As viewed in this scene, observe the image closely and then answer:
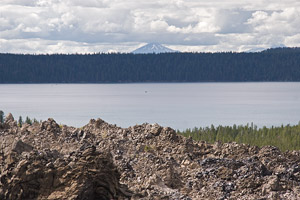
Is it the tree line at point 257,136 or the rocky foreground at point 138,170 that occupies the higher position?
the rocky foreground at point 138,170

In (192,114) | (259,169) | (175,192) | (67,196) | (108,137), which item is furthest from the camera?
(192,114)

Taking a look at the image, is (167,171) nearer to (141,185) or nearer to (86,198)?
(141,185)

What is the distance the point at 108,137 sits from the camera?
80.5 ft

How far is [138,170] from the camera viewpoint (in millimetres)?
18344

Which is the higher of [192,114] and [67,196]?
[67,196]

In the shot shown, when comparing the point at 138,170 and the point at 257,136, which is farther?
the point at 257,136

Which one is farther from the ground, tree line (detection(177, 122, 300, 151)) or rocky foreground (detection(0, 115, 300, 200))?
rocky foreground (detection(0, 115, 300, 200))

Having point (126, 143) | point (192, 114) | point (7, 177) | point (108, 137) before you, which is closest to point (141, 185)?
point (7, 177)

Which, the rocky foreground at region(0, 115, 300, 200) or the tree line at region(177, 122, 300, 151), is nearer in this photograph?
the rocky foreground at region(0, 115, 300, 200)

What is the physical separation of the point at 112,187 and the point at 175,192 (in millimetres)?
1773

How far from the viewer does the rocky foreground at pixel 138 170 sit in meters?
14.6

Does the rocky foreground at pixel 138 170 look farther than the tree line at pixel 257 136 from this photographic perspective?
No

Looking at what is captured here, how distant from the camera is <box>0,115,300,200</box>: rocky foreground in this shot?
47.9ft

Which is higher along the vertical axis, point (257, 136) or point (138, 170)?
point (138, 170)
